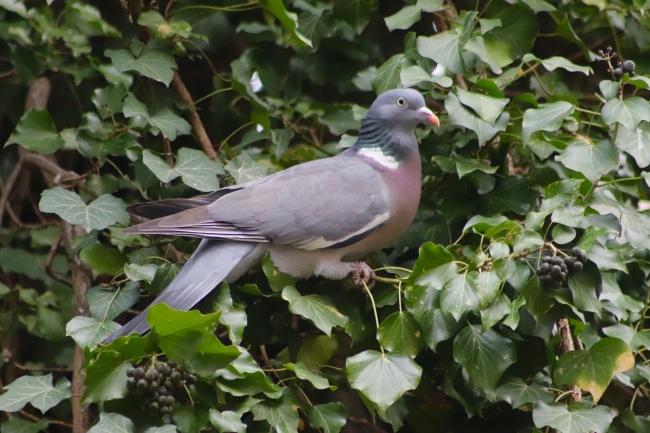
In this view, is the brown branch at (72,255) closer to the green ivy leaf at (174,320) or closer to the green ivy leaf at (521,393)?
the green ivy leaf at (174,320)

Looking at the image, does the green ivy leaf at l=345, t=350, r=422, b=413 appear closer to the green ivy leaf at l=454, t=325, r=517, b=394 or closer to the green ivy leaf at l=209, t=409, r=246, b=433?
the green ivy leaf at l=454, t=325, r=517, b=394

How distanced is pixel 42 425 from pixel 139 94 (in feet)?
3.99

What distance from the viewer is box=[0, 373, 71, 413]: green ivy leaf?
7.93 ft

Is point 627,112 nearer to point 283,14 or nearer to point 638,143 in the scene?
point 638,143

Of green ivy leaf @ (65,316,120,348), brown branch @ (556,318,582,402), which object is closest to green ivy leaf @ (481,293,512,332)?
brown branch @ (556,318,582,402)

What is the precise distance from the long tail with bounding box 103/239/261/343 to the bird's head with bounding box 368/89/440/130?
2.06ft

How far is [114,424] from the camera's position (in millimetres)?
2256

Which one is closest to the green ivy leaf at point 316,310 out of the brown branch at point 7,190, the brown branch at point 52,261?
the brown branch at point 52,261

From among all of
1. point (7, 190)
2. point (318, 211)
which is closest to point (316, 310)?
point (318, 211)

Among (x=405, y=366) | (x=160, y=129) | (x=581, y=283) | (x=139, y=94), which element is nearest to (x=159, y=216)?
(x=160, y=129)

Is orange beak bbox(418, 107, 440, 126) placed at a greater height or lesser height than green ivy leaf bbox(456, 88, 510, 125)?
lesser

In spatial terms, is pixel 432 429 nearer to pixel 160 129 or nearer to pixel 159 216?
pixel 159 216

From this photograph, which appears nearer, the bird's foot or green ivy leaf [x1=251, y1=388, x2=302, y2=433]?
green ivy leaf [x1=251, y1=388, x2=302, y2=433]

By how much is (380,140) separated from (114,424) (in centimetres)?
134
